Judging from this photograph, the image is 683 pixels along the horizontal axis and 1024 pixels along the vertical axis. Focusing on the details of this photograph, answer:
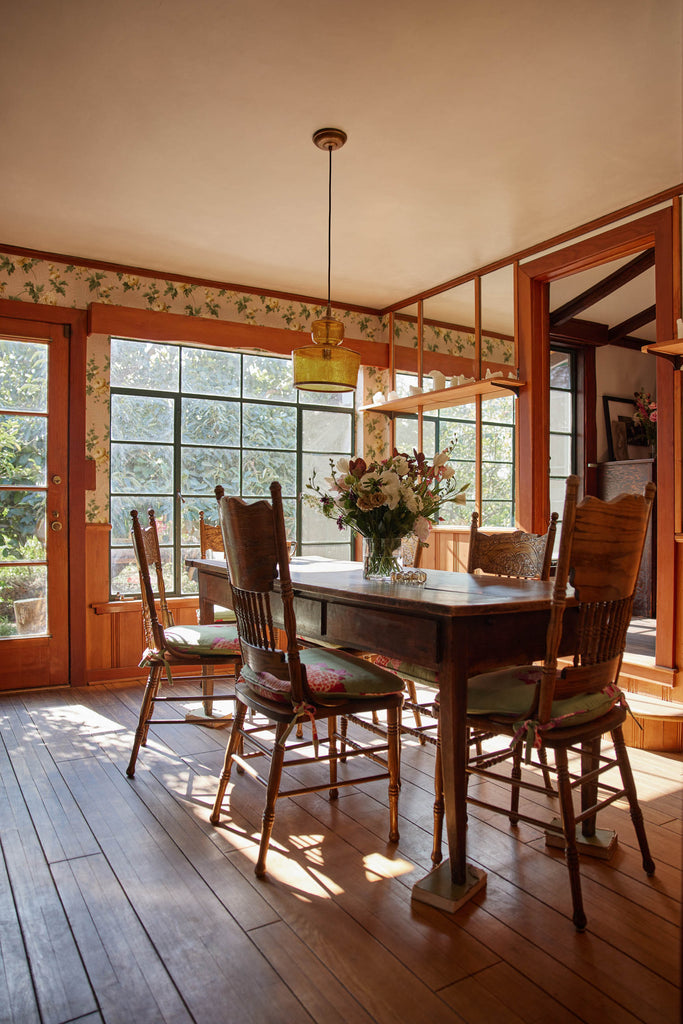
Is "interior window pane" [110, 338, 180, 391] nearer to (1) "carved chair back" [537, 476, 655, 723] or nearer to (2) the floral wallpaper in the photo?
(2) the floral wallpaper

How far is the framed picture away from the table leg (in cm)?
406

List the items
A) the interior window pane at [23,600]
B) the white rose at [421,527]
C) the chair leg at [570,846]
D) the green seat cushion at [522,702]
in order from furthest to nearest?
the interior window pane at [23,600] → the white rose at [421,527] → the green seat cushion at [522,702] → the chair leg at [570,846]

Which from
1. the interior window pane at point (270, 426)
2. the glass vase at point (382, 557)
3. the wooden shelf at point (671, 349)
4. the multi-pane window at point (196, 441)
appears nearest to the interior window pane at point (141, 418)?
the multi-pane window at point (196, 441)

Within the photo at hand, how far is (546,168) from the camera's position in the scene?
10.7 feet

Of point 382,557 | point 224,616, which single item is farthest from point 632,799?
point 224,616

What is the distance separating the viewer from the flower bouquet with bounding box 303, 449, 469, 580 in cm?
242

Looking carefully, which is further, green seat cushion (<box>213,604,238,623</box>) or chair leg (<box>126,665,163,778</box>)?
green seat cushion (<box>213,604,238,623</box>)

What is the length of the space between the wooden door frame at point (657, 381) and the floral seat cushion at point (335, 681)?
183 cm

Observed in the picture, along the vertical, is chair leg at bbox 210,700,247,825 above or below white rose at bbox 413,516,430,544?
below

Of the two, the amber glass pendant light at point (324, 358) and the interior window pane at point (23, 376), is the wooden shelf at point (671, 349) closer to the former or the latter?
the amber glass pendant light at point (324, 358)

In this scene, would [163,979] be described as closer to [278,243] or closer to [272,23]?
[272,23]

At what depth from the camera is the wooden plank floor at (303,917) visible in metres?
1.50

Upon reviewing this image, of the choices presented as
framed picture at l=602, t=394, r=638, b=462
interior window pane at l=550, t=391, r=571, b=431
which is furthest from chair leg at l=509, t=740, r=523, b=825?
framed picture at l=602, t=394, r=638, b=462

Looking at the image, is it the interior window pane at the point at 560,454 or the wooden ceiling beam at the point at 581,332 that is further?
the wooden ceiling beam at the point at 581,332
